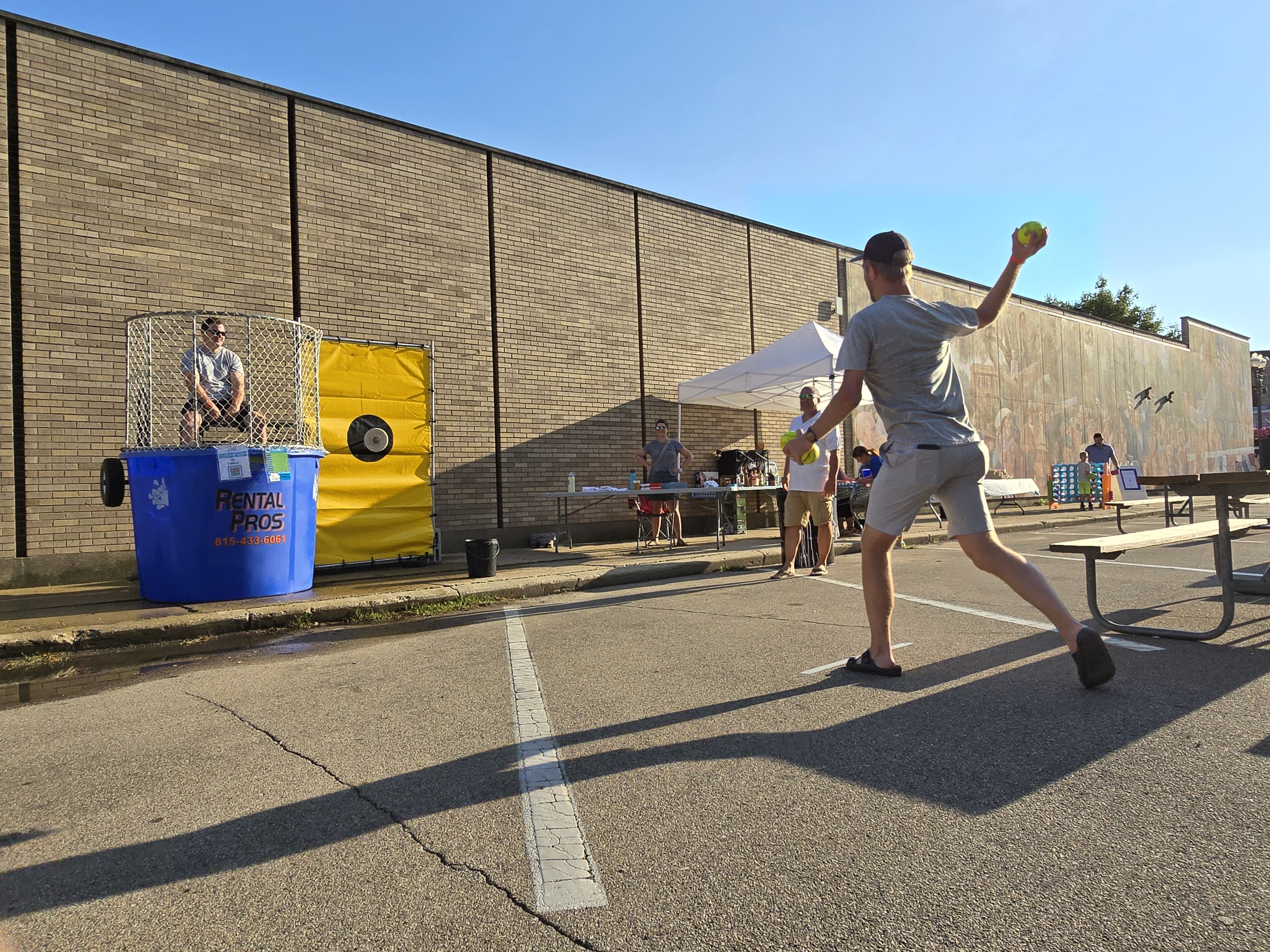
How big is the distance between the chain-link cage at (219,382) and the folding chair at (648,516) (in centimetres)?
485

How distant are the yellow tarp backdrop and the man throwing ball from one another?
6.86 meters

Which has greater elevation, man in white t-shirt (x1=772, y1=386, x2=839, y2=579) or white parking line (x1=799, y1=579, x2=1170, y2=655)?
man in white t-shirt (x1=772, y1=386, x2=839, y2=579)

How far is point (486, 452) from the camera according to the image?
38.6 feet

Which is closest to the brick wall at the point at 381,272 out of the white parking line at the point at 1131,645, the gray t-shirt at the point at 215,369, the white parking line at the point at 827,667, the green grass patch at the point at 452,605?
the gray t-shirt at the point at 215,369

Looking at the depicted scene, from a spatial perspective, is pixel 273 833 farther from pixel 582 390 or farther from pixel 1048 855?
pixel 582 390

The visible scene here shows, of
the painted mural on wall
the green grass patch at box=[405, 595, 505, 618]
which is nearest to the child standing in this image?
the painted mural on wall

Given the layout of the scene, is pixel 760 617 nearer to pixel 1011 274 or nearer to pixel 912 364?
pixel 912 364

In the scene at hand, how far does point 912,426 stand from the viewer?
12.4 ft

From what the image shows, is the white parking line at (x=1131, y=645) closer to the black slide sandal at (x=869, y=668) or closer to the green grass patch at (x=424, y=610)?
the black slide sandal at (x=869, y=668)

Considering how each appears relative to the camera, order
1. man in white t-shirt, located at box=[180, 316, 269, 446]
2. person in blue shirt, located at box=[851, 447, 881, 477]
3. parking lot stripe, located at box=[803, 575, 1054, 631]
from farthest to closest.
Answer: person in blue shirt, located at box=[851, 447, 881, 477] → man in white t-shirt, located at box=[180, 316, 269, 446] → parking lot stripe, located at box=[803, 575, 1054, 631]

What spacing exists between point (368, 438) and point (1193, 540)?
Result: 8.25 metres

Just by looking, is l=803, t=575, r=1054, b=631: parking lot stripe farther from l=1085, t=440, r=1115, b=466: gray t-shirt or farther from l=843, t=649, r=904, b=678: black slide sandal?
l=1085, t=440, r=1115, b=466: gray t-shirt

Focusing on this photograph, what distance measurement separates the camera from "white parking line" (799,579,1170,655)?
446cm

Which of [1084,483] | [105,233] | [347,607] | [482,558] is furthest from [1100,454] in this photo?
[105,233]
